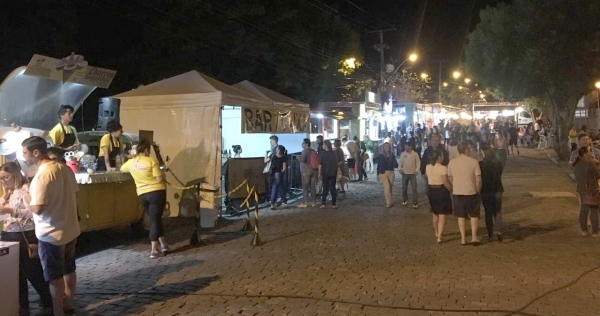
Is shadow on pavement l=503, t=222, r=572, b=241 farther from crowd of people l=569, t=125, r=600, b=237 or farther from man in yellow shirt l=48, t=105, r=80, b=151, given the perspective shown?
man in yellow shirt l=48, t=105, r=80, b=151

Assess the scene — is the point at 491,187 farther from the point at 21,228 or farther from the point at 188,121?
the point at 21,228

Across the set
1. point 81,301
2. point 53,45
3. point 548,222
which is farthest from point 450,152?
point 53,45

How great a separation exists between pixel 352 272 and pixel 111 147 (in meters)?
4.89

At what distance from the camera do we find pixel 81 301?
23.0 feet

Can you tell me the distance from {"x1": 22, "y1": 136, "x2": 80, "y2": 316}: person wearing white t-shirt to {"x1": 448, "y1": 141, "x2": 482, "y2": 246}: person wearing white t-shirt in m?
6.23

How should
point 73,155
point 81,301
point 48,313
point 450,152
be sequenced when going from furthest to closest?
point 450,152 → point 73,155 → point 81,301 → point 48,313

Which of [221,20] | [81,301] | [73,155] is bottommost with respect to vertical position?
[81,301]

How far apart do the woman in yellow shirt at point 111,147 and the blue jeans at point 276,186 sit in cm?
457

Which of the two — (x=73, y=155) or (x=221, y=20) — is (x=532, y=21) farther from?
(x=73, y=155)

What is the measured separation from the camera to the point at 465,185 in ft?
32.4

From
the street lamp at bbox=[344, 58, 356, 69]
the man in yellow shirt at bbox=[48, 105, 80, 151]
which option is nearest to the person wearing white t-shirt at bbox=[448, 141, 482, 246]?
the man in yellow shirt at bbox=[48, 105, 80, 151]

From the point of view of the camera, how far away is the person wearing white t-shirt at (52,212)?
19.0ft

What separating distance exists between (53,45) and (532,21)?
2000cm

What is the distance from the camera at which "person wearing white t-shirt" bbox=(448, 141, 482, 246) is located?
9859 mm
